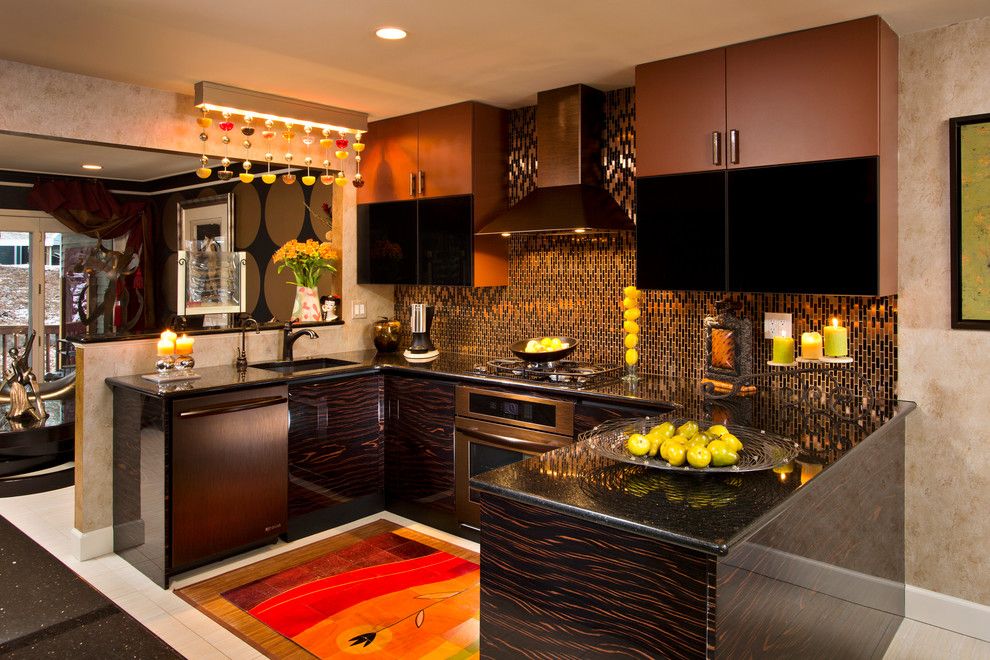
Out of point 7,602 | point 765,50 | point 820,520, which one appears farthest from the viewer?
point 765,50

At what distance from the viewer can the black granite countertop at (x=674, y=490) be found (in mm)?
1555

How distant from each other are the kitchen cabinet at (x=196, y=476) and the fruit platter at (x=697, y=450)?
2.00 meters

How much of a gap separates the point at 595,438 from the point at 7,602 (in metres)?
1.54

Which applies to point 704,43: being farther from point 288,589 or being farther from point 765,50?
point 288,589

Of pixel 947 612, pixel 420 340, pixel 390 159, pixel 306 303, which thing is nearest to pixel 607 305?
pixel 420 340

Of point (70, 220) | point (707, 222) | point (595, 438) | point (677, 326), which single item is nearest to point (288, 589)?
point (595, 438)

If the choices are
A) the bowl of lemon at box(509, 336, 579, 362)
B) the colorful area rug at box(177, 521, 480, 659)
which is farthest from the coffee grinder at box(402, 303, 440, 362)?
the colorful area rug at box(177, 521, 480, 659)

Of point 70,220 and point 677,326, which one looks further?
point 70,220

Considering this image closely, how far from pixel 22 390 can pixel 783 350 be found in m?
4.68

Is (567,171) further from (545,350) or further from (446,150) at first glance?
(545,350)

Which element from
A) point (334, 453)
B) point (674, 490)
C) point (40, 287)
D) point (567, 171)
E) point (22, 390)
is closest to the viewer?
point (674, 490)

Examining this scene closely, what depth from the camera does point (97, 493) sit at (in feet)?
11.7

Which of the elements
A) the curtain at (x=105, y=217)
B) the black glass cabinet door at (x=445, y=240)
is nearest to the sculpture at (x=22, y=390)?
the curtain at (x=105, y=217)

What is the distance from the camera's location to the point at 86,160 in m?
5.04
